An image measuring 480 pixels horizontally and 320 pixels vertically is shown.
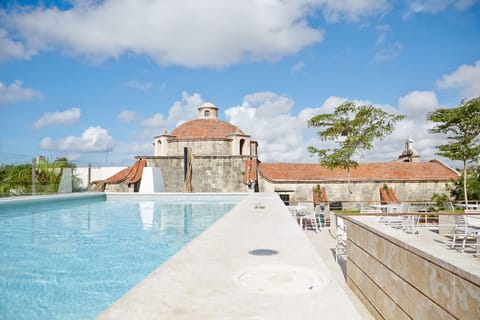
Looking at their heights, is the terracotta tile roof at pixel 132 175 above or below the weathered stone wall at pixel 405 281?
above

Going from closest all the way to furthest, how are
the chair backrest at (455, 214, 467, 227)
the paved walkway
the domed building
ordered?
the paved walkway
the chair backrest at (455, 214, 467, 227)
the domed building

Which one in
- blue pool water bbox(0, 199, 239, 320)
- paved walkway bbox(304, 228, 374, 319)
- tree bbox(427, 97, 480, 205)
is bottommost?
paved walkway bbox(304, 228, 374, 319)

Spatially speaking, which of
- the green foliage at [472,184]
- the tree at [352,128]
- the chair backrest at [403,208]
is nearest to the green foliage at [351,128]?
the tree at [352,128]

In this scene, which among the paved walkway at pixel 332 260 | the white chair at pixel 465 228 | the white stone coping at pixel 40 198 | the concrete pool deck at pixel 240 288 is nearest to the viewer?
the concrete pool deck at pixel 240 288

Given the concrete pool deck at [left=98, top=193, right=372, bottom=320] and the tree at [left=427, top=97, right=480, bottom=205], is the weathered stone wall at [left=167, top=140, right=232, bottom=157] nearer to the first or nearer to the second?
the tree at [left=427, top=97, right=480, bottom=205]

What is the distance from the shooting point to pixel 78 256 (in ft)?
19.5

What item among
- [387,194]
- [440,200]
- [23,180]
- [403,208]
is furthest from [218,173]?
[403,208]

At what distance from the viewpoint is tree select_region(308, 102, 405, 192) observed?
16344mm

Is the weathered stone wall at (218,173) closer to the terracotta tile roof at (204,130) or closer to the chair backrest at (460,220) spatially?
the terracotta tile roof at (204,130)

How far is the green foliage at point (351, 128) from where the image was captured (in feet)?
53.6

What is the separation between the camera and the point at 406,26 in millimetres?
12594

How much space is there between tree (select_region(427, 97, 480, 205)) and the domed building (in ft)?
38.2

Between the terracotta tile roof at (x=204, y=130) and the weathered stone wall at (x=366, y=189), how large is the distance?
9.03 metres

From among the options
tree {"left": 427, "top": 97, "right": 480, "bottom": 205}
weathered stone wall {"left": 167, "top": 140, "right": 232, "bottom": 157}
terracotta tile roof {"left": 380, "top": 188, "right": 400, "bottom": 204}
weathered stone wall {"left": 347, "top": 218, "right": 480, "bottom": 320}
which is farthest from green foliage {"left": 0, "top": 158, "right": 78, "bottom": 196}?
tree {"left": 427, "top": 97, "right": 480, "bottom": 205}
